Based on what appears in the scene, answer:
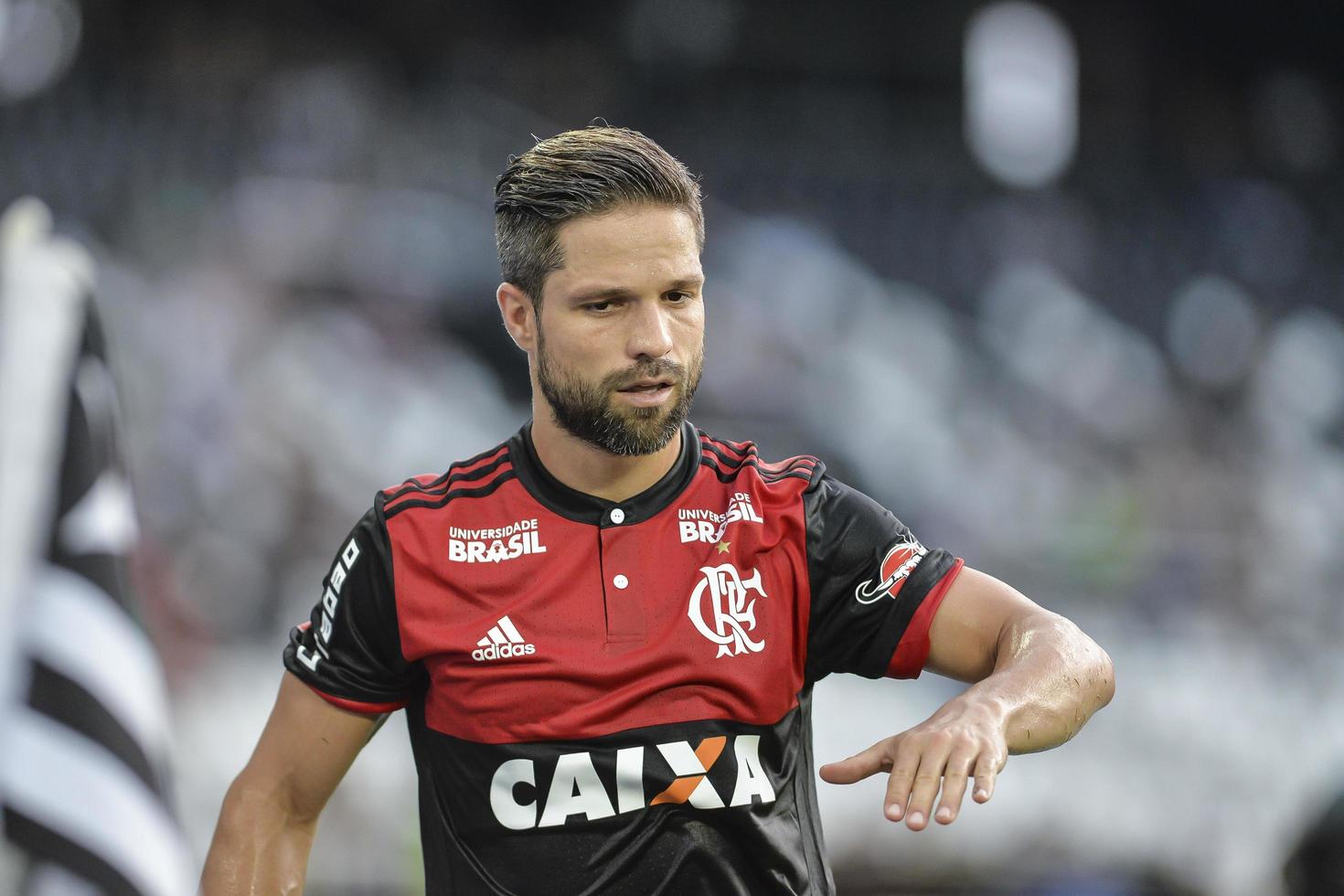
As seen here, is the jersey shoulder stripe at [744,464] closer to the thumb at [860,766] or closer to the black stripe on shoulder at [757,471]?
the black stripe on shoulder at [757,471]

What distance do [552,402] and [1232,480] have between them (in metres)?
9.10

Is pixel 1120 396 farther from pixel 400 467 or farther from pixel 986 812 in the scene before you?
pixel 400 467

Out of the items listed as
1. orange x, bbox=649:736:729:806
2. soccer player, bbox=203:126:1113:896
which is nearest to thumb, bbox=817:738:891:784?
soccer player, bbox=203:126:1113:896

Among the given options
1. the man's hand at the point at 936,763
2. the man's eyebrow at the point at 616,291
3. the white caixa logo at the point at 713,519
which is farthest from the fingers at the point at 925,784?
the man's eyebrow at the point at 616,291

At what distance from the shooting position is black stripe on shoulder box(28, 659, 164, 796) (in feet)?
6.63

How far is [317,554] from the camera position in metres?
8.40

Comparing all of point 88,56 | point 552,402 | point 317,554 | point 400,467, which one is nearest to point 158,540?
point 317,554

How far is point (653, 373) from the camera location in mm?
2691

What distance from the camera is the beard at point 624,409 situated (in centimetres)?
271

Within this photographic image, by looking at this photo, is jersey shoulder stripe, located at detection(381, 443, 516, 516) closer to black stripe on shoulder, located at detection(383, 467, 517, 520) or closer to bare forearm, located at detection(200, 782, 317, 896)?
black stripe on shoulder, located at detection(383, 467, 517, 520)

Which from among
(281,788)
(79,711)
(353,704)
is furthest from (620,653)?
(79,711)

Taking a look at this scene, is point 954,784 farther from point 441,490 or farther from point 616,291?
point 441,490

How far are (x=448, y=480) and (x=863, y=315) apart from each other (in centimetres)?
867

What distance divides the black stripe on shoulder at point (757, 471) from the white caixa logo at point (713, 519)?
2.8 inches
